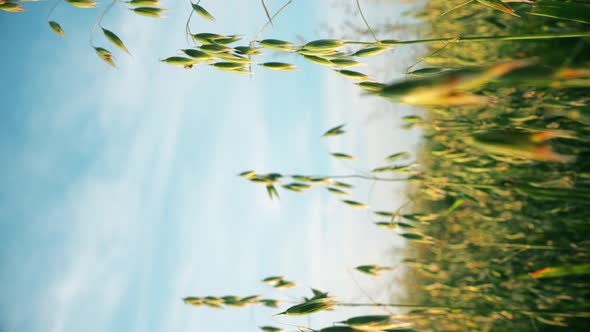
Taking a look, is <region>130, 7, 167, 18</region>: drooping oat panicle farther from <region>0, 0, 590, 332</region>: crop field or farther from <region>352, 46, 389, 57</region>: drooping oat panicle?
<region>352, 46, 389, 57</region>: drooping oat panicle

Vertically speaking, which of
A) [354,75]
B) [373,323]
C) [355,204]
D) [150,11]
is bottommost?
[373,323]

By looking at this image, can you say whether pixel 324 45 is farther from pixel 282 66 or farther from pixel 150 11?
pixel 150 11

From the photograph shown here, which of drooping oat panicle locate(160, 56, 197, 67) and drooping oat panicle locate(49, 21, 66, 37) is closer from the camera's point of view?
drooping oat panicle locate(160, 56, 197, 67)

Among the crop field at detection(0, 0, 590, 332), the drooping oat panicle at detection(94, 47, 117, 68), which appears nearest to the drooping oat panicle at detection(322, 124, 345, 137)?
the crop field at detection(0, 0, 590, 332)

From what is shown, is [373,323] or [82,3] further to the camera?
[82,3]

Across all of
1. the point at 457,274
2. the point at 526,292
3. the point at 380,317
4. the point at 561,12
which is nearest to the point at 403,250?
the point at 457,274

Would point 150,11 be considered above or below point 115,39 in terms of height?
above

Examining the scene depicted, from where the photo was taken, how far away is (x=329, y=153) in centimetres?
147

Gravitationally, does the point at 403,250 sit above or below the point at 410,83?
above

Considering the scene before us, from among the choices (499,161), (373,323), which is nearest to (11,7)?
(373,323)

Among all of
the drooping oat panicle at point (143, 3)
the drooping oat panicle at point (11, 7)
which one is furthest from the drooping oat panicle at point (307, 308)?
the drooping oat panicle at point (11, 7)

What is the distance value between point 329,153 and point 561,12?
1017 millimetres

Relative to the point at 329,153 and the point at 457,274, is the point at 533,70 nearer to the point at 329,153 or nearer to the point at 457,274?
the point at 329,153

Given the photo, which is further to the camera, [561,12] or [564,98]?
[564,98]
